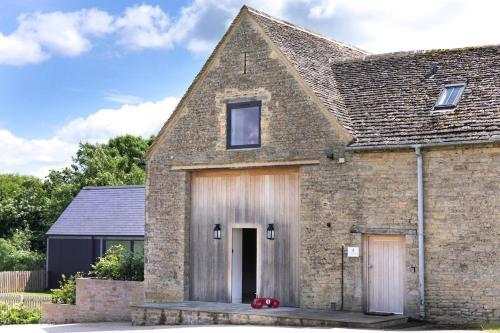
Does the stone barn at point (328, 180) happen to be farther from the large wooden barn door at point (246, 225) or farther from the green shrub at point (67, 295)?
the green shrub at point (67, 295)

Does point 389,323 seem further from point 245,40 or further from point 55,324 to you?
point 55,324

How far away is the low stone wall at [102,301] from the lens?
27.0 m

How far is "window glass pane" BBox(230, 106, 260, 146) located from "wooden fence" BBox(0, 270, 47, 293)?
22726mm

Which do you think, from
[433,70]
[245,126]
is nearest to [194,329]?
[245,126]

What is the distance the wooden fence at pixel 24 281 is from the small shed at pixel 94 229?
23.0 inches

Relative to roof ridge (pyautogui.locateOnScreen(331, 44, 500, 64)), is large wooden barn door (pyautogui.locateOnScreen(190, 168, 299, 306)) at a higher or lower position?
lower

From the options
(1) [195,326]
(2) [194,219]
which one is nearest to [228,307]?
(1) [195,326]

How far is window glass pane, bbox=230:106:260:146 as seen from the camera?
2459 cm

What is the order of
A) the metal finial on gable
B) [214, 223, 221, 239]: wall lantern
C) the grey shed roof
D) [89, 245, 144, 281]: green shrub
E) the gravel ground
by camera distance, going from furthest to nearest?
the grey shed roof → [89, 245, 144, 281]: green shrub → [214, 223, 221, 239]: wall lantern → the metal finial on gable → the gravel ground

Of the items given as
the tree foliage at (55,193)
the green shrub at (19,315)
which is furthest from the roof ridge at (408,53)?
the tree foliage at (55,193)

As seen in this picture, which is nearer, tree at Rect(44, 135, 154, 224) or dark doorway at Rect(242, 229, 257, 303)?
dark doorway at Rect(242, 229, 257, 303)

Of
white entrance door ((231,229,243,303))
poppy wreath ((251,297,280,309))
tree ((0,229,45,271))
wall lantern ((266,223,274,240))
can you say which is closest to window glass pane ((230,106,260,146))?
wall lantern ((266,223,274,240))

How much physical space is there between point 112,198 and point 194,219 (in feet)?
62.6

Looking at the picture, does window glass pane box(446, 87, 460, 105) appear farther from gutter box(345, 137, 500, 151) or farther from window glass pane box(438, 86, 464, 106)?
gutter box(345, 137, 500, 151)
